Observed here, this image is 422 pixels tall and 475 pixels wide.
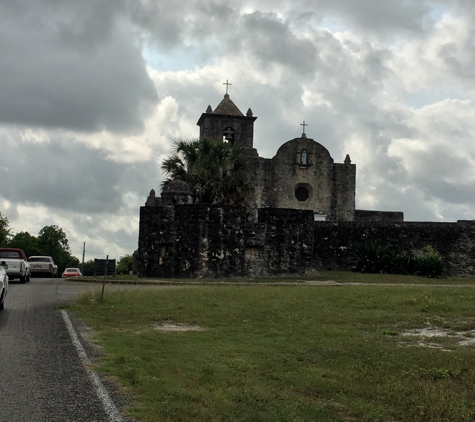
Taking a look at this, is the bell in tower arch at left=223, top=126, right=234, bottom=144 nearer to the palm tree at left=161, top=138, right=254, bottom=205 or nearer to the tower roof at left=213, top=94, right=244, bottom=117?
the tower roof at left=213, top=94, right=244, bottom=117

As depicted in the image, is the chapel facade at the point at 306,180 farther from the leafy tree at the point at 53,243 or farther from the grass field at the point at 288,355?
the leafy tree at the point at 53,243

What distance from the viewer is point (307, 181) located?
50.6 meters

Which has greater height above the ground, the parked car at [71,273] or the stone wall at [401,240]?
the stone wall at [401,240]

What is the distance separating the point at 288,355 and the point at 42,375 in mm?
3744

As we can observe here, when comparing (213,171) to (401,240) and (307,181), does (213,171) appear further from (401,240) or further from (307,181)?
(307,181)

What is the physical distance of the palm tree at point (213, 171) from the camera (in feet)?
106

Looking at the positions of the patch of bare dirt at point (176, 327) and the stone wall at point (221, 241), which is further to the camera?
the stone wall at point (221, 241)

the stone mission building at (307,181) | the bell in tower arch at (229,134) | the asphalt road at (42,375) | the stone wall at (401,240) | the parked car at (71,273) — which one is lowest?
the asphalt road at (42,375)

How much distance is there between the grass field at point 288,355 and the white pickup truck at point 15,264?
897 centimetres

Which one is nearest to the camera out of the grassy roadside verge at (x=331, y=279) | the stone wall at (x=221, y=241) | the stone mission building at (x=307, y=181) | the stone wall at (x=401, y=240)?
the grassy roadside verge at (x=331, y=279)

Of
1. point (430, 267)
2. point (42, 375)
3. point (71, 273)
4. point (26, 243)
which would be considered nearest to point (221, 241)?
point (430, 267)

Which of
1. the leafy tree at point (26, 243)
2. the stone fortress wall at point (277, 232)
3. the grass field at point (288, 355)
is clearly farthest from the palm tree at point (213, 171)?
the leafy tree at point (26, 243)

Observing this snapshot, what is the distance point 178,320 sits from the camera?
15.0m

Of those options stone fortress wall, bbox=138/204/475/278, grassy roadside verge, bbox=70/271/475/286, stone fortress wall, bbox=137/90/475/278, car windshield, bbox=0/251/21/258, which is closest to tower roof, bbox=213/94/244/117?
stone fortress wall, bbox=137/90/475/278
